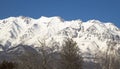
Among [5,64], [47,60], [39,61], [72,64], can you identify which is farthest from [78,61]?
[5,64]

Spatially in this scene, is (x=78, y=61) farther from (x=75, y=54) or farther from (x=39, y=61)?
(x=39, y=61)

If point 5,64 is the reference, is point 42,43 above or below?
above

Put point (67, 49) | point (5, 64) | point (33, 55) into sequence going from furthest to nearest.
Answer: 1. point (33, 55)
2. point (67, 49)
3. point (5, 64)

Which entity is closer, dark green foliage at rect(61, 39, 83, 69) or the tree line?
dark green foliage at rect(61, 39, 83, 69)

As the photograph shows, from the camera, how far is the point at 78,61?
57156mm

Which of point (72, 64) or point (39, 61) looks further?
point (39, 61)

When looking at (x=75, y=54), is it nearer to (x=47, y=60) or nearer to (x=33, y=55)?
(x=47, y=60)

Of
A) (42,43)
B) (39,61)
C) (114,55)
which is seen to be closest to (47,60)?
(42,43)

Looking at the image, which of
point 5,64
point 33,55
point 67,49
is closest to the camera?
point 5,64

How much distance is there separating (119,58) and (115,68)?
2079 millimetres

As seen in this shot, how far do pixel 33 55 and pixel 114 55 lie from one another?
1459 cm

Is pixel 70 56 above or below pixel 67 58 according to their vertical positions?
above

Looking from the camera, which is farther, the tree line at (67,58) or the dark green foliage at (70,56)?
the tree line at (67,58)

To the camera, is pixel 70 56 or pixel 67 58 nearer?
pixel 70 56
